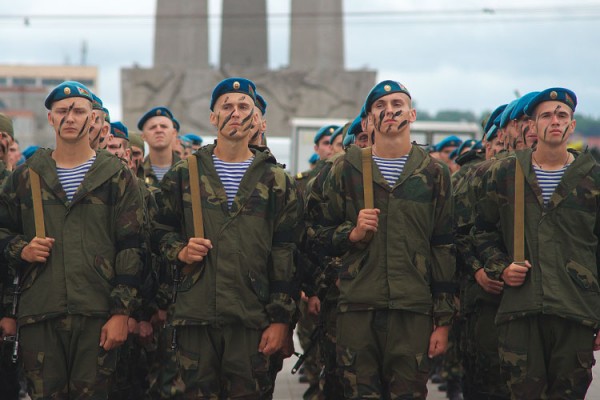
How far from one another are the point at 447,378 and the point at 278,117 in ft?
74.6

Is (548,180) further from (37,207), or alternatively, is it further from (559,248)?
(37,207)

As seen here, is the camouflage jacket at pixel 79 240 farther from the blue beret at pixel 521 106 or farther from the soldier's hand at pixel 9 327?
the blue beret at pixel 521 106

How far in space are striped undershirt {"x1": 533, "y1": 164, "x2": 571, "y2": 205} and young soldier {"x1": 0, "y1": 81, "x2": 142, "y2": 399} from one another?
8.33ft

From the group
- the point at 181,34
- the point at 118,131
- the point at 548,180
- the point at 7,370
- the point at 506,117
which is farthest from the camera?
the point at 181,34

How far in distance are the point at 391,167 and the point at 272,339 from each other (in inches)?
51.1

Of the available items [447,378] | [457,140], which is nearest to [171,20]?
[457,140]

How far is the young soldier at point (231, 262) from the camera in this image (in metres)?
6.60

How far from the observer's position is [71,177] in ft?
22.7

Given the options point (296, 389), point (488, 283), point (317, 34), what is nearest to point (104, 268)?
point (488, 283)

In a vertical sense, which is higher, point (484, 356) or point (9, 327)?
point (9, 327)

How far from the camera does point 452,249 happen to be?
6.83 metres

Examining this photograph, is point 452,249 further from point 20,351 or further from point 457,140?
point 457,140

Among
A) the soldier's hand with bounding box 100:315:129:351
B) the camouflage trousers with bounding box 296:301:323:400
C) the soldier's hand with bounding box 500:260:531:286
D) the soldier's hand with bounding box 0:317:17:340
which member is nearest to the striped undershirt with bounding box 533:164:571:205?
the soldier's hand with bounding box 500:260:531:286

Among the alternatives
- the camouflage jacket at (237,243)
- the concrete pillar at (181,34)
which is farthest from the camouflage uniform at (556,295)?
the concrete pillar at (181,34)
